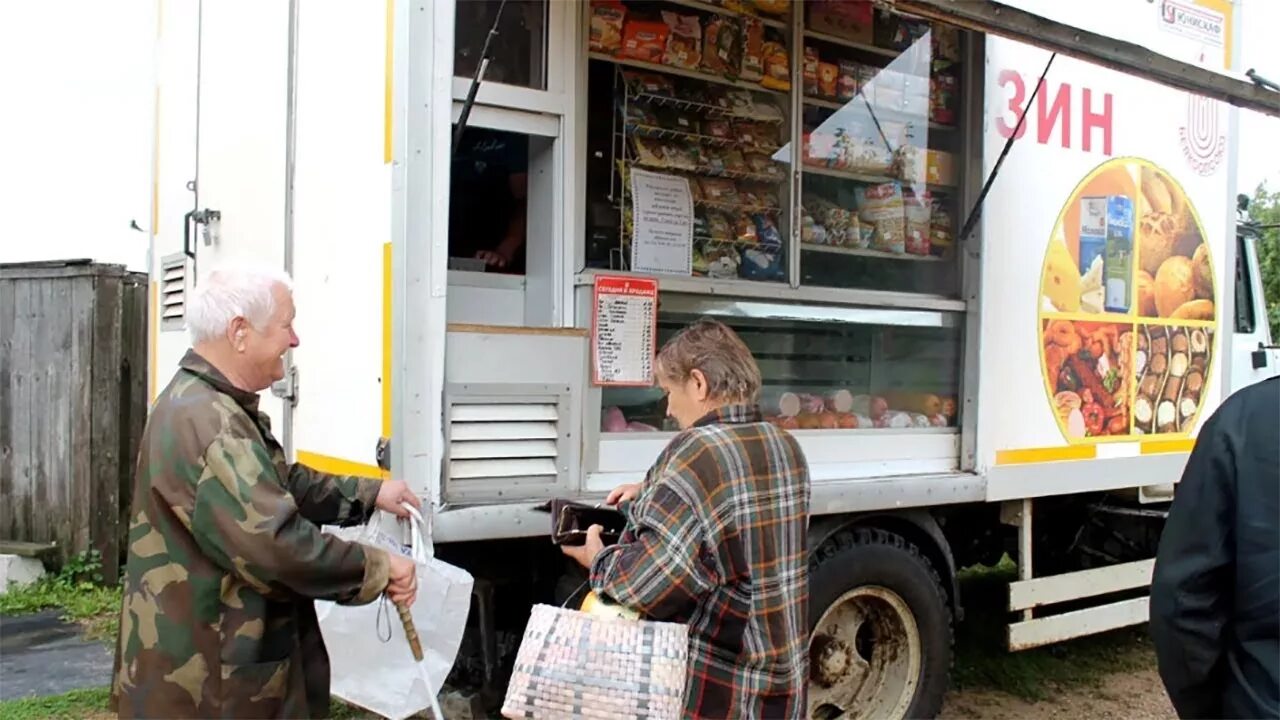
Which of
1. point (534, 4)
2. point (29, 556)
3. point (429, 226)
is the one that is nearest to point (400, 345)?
point (429, 226)

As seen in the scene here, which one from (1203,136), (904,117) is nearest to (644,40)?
Result: (904,117)

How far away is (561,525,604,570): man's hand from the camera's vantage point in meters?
2.36

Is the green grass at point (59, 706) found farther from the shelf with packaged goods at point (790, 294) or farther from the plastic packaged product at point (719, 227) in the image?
the plastic packaged product at point (719, 227)

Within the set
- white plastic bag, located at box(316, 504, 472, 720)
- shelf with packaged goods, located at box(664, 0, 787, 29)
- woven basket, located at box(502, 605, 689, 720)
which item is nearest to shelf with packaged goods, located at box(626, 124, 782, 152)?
shelf with packaged goods, located at box(664, 0, 787, 29)

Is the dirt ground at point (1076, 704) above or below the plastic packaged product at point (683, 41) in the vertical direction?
below

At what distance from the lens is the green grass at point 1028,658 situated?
5023 millimetres

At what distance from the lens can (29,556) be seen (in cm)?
611

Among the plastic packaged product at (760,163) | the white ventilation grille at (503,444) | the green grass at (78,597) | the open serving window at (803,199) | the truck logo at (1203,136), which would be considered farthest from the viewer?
the green grass at (78,597)

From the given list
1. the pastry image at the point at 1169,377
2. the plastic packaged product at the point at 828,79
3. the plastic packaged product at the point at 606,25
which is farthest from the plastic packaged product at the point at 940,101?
the plastic packaged product at the point at 606,25

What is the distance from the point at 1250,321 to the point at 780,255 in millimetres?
3279

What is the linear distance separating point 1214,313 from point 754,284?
283 centimetres

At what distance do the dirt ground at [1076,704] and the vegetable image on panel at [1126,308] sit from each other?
1294 mm

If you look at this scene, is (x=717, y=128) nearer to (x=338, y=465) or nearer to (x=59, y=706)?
(x=338, y=465)

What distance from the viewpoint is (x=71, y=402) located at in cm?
628
